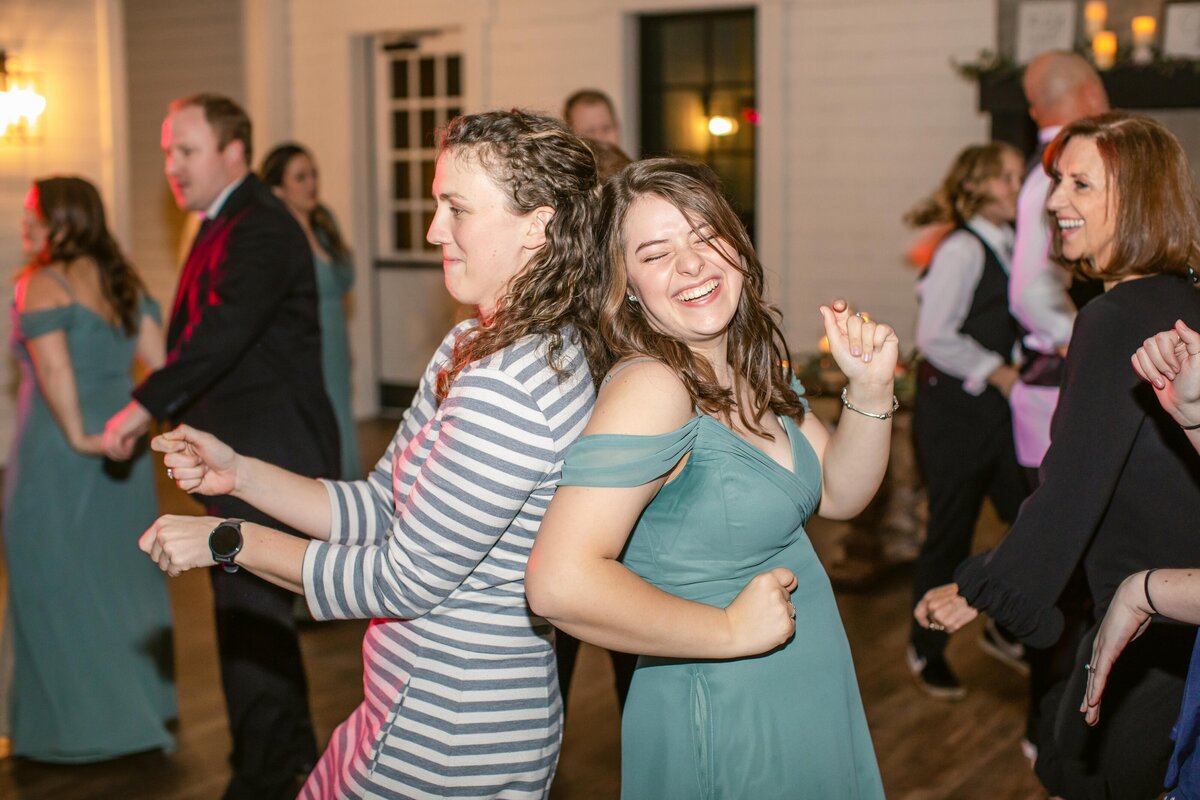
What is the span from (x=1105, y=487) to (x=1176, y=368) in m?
0.40

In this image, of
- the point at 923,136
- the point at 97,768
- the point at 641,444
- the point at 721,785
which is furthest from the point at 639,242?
the point at 923,136

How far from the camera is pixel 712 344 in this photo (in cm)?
180

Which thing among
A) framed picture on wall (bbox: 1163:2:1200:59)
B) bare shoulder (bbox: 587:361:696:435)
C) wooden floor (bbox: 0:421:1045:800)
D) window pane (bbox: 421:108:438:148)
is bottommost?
wooden floor (bbox: 0:421:1045:800)

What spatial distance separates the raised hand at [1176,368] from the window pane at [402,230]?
25.5ft

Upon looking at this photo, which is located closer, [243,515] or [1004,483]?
[243,515]

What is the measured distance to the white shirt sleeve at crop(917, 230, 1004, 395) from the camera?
163 inches

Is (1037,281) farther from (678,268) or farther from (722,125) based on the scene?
(722,125)

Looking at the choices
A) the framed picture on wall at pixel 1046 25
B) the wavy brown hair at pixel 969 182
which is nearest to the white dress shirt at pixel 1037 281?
the wavy brown hair at pixel 969 182

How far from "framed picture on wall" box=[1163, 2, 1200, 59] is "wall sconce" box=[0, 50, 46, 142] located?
643 cm

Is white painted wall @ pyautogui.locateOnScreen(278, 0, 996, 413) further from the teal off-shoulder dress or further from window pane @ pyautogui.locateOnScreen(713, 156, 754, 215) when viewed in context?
the teal off-shoulder dress

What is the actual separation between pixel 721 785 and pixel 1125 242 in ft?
4.03

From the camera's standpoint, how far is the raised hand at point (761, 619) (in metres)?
1.55

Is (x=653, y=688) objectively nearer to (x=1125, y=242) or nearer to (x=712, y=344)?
(x=712, y=344)

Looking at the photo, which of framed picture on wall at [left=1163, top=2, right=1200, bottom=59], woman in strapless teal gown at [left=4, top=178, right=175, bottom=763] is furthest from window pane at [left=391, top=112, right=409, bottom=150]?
woman in strapless teal gown at [left=4, top=178, right=175, bottom=763]
